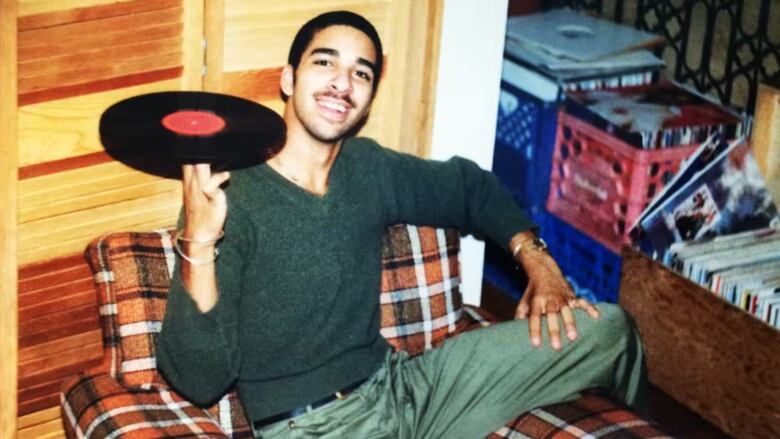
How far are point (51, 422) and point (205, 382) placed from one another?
668 millimetres

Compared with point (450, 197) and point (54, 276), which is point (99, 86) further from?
point (450, 197)

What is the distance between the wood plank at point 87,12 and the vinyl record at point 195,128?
21cm

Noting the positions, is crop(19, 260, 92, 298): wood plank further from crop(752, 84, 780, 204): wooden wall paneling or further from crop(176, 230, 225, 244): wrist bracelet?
crop(752, 84, 780, 204): wooden wall paneling

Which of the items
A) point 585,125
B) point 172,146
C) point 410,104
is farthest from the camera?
point 585,125

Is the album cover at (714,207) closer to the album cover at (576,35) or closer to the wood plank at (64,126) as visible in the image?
the album cover at (576,35)

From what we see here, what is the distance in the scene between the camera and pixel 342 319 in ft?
8.11

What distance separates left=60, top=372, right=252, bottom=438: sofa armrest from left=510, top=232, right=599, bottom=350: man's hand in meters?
0.68

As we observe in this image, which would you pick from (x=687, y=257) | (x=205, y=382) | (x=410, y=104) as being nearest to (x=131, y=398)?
(x=205, y=382)

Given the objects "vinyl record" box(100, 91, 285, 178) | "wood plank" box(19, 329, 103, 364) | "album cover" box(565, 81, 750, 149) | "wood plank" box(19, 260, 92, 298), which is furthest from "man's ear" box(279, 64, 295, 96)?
"album cover" box(565, 81, 750, 149)

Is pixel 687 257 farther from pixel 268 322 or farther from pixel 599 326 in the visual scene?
pixel 268 322

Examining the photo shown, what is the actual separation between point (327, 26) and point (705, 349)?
1.53 m

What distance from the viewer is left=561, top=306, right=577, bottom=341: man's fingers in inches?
97.5

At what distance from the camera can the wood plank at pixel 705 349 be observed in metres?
3.23

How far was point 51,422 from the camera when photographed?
2.71 meters
